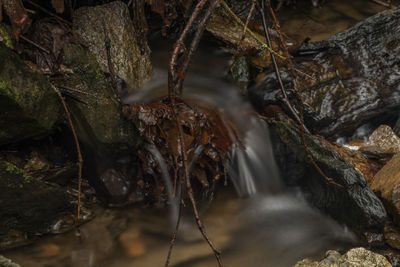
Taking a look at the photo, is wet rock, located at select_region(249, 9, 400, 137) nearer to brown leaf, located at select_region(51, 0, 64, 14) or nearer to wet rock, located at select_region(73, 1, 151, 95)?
wet rock, located at select_region(73, 1, 151, 95)

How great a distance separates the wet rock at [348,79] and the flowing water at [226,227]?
1.99ft

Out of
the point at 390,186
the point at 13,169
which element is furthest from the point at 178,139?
the point at 390,186

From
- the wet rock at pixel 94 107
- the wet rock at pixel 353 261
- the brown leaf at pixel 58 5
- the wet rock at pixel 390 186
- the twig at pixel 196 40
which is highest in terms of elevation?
the brown leaf at pixel 58 5

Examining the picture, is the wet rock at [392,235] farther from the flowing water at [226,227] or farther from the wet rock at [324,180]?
the flowing water at [226,227]

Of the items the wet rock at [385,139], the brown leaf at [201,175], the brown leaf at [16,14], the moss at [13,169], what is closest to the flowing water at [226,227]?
the brown leaf at [201,175]

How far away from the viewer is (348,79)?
173 inches

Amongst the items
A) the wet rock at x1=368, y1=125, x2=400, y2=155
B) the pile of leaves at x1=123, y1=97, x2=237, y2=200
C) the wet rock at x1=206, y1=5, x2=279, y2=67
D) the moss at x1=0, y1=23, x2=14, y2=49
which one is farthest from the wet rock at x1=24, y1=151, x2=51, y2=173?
the wet rock at x1=368, y1=125, x2=400, y2=155

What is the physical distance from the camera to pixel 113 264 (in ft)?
9.69

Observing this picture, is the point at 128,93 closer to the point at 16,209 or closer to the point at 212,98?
the point at 212,98

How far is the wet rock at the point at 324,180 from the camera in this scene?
3.13 meters

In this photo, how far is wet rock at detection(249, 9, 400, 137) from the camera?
13.9 feet

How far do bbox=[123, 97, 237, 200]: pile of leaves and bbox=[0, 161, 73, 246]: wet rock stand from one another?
2.51ft

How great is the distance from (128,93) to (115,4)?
3.03 feet

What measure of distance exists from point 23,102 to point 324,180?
8.02ft
